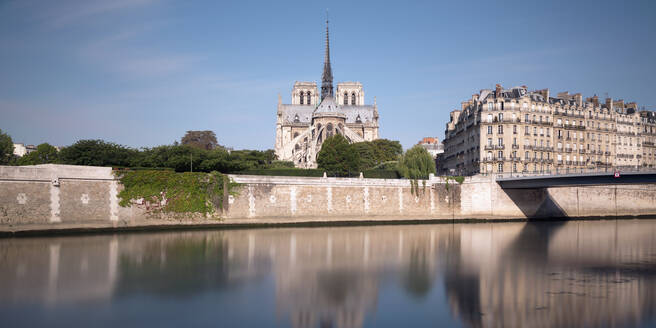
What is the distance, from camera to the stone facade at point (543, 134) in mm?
47562

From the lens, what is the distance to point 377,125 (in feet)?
316

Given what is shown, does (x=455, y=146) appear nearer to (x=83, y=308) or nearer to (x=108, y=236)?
(x=108, y=236)

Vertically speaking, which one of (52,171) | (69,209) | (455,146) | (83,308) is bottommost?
(83,308)

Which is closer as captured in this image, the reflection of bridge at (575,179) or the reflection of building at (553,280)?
the reflection of building at (553,280)

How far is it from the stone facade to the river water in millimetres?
20122

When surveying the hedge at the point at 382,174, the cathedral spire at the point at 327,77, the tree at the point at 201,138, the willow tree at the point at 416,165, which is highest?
the cathedral spire at the point at 327,77

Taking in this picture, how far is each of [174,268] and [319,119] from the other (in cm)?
6401

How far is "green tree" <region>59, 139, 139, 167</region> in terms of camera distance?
127 feet

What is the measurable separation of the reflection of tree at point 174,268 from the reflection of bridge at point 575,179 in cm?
2229

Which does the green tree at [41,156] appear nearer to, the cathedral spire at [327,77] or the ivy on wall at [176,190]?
the ivy on wall at [176,190]

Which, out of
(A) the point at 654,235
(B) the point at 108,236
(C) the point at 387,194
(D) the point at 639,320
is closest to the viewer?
(D) the point at 639,320

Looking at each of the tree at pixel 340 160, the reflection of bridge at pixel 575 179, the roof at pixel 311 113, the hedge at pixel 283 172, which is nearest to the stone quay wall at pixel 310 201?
the reflection of bridge at pixel 575 179

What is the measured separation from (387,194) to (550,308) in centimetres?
2429

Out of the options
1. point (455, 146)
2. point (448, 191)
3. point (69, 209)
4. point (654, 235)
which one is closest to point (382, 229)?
point (448, 191)
